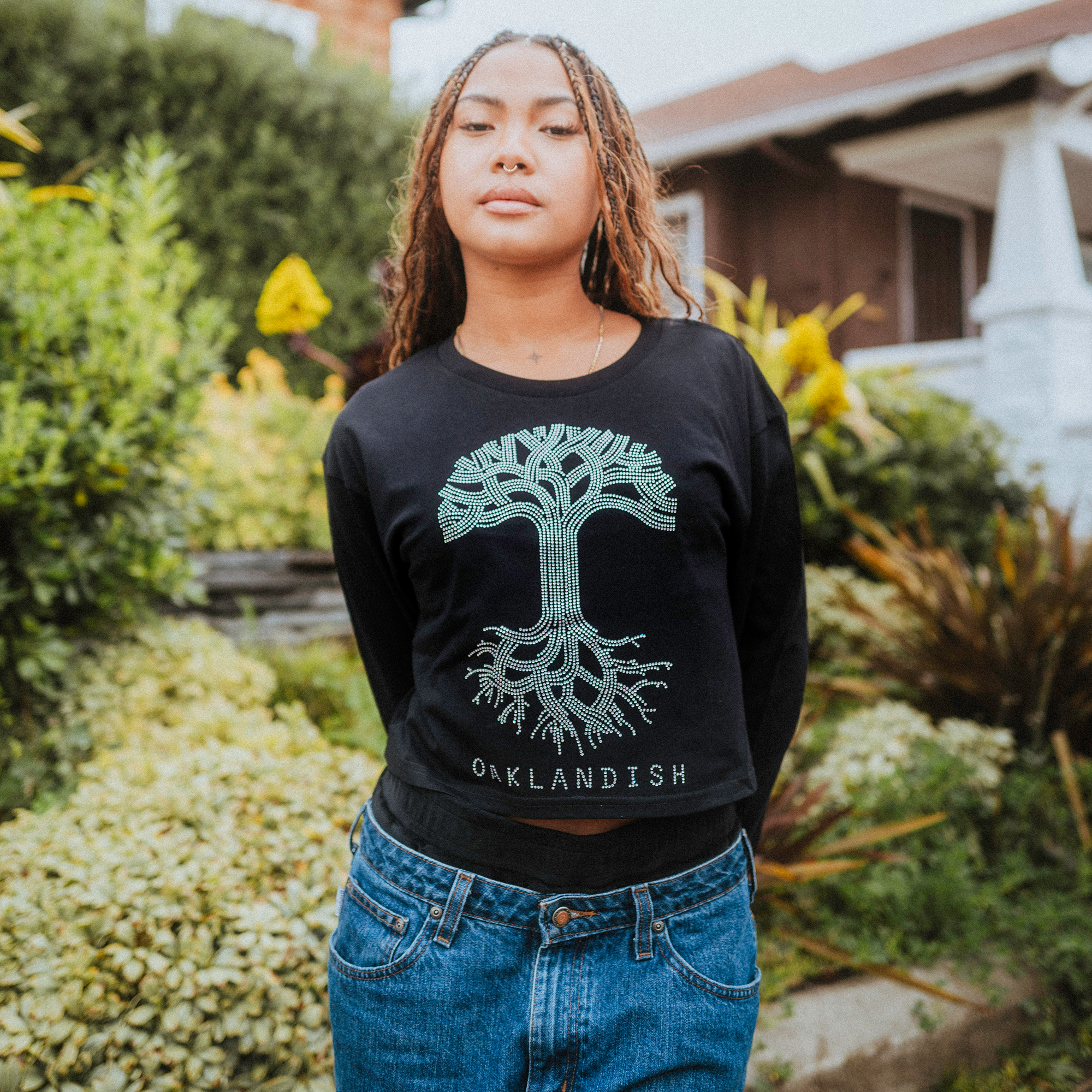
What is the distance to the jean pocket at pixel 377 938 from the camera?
1.35m

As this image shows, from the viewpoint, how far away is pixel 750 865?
4.97ft

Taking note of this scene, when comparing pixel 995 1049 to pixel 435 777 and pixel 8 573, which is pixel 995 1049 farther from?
pixel 8 573

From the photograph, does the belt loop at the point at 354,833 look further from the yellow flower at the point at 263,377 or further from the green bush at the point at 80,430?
the yellow flower at the point at 263,377

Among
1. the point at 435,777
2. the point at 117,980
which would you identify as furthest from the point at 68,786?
the point at 435,777

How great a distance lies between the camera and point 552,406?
4.66ft

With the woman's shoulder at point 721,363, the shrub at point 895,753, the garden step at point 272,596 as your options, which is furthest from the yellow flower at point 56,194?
the shrub at point 895,753

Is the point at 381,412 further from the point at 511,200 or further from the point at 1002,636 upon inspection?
the point at 1002,636

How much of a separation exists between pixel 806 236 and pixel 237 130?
20.3 feet

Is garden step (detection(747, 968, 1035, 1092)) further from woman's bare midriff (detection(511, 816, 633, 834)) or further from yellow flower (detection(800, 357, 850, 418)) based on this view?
yellow flower (detection(800, 357, 850, 418))

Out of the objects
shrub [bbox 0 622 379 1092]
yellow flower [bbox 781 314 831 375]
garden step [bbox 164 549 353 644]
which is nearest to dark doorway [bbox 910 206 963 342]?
yellow flower [bbox 781 314 831 375]

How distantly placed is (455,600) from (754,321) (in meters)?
5.16

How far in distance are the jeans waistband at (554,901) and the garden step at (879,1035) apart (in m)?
1.36

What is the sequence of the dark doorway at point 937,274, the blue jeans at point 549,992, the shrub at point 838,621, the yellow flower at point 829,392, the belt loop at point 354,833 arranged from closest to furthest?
the blue jeans at point 549,992
the belt loop at point 354,833
the yellow flower at point 829,392
the shrub at point 838,621
the dark doorway at point 937,274

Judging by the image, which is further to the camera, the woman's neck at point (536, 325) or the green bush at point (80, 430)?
the green bush at point (80, 430)
